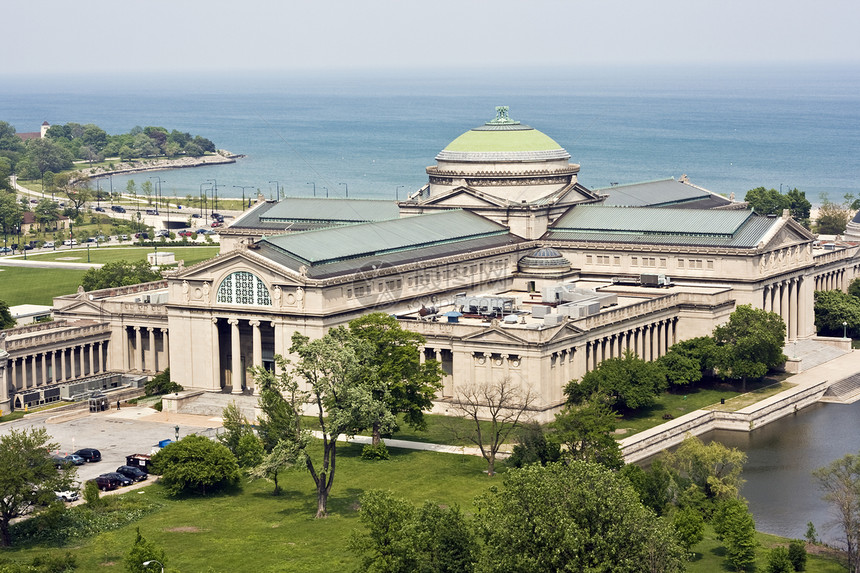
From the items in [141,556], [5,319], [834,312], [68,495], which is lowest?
[68,495]

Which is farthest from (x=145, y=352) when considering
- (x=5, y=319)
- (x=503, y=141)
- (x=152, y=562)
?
(x=152, y=562)

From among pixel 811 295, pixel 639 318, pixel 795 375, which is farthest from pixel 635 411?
pixel 811 295

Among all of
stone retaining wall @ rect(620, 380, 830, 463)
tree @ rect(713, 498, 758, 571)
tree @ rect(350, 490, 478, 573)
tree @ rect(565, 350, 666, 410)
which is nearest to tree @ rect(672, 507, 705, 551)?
tree @ rect(713, 498, 758, 571)

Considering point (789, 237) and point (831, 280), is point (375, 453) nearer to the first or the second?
point (789, 237)

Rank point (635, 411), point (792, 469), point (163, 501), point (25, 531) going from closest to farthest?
point (25, 531), point (163, 501), point (792, 469), point (635, 411)

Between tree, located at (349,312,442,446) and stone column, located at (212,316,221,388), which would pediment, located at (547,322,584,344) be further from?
stone column, located at (212,316,221,388)

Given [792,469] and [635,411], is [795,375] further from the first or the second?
[792,469]
